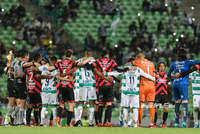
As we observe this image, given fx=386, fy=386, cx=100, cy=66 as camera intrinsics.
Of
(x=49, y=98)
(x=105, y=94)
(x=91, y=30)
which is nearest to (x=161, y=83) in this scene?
(x=105, y=94)

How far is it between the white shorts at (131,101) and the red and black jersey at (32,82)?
97.4 inches

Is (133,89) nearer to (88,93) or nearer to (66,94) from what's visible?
(88,93)

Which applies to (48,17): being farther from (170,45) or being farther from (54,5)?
(170,45)

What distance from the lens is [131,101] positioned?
10414 mm

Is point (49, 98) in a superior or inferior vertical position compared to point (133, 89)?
inferior

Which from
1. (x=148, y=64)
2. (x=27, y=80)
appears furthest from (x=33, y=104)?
(x=148, y=64)

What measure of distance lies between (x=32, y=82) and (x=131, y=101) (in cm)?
287

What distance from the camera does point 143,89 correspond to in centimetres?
1066

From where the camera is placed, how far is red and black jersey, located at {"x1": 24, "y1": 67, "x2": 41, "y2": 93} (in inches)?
430

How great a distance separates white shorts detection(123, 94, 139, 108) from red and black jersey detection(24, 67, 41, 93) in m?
2.47

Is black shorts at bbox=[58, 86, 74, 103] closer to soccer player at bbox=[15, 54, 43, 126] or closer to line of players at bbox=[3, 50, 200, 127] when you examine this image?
line of players at bbox=[3, 50, 200, 127]

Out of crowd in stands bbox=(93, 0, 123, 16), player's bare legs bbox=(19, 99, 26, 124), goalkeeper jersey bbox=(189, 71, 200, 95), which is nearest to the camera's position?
player's bare legs bbox=(19, 99, 26, 124)

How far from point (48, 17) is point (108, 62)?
11.0 meters

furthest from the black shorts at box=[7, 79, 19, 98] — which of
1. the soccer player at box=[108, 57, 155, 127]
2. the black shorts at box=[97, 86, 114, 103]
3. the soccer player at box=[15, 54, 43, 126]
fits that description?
the soccer player at box=[108, 57, 155, 127]
